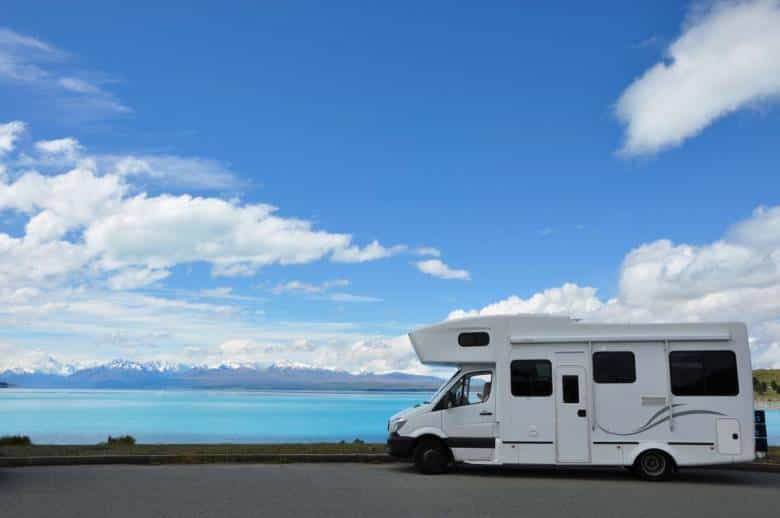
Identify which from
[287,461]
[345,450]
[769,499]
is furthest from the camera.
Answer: [345,450]

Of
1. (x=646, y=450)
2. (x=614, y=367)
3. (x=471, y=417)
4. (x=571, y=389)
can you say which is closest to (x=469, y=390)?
(x=471, y=417)

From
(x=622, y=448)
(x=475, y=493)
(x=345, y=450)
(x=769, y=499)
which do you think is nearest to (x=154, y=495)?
(x=475, y=493)

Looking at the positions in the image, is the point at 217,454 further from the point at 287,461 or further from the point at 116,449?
the point at 116,449

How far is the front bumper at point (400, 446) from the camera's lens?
50.7ft

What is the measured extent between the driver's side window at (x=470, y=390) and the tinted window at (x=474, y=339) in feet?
1.84

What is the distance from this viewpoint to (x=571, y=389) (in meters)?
15.0

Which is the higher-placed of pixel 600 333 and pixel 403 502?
pixel 600 333

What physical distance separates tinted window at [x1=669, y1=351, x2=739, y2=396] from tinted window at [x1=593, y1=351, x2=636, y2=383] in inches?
28.3

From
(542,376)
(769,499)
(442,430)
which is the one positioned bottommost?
(769,499)

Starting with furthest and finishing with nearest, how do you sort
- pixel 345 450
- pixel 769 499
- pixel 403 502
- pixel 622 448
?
1. pixel 345 450
2. pixel 622 448
3. pixel 769 499
4. pixel 403 502

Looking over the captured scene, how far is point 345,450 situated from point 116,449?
5.16 metres

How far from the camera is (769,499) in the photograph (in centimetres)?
1230

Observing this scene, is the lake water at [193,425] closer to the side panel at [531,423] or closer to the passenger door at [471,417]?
the side panel at [531,423]

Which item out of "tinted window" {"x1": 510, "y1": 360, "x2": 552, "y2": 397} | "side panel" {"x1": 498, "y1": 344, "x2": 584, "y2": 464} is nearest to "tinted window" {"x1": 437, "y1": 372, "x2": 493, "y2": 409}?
"side panel" {"x1": 498, "y1": 344, "x2": 584, "y2": 464}
